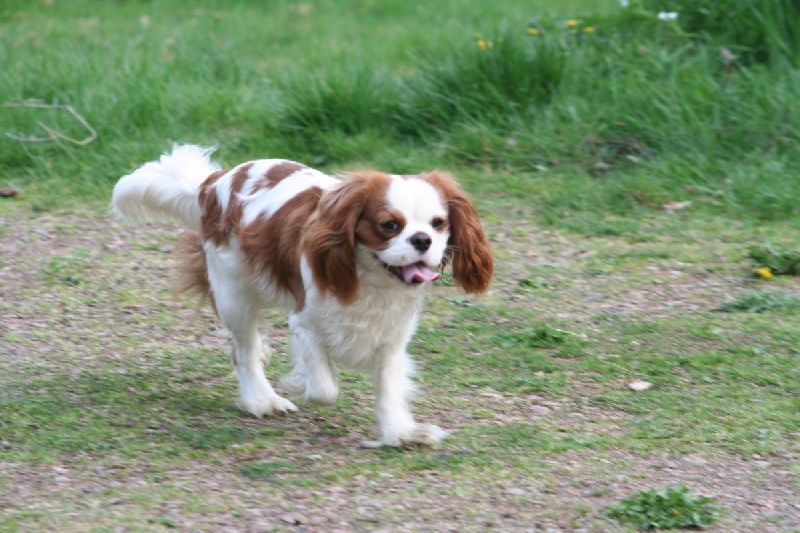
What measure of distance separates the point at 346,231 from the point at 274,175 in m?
0.66

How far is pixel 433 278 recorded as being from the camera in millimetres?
3928

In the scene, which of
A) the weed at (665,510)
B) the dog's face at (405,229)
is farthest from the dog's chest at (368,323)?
the weed at (665,510)

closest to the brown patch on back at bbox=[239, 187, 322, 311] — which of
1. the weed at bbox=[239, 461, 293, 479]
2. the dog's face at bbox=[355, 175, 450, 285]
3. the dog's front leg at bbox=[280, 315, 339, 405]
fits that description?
the dog's front leg at bbox=[280, 315, 339, 405]

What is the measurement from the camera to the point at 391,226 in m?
3.92

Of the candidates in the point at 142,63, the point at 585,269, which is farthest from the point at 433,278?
the point at 142,63

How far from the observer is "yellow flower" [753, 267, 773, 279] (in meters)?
6.12

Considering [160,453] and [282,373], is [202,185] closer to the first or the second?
[282,373]

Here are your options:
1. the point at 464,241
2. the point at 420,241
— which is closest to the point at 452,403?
the point at 464,241

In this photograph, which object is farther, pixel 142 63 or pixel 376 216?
pixel 142 63

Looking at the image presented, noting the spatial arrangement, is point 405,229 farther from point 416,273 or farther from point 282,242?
point 282,242

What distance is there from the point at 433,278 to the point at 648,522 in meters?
0.99

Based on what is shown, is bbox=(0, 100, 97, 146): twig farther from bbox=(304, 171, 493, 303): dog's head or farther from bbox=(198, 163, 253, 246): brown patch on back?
bbox=(304, 171, 493, 303): dog's head

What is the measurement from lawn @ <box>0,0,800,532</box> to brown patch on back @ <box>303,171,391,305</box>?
1.95ft

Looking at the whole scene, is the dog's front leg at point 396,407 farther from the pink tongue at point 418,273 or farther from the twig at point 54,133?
the twig at point 54,133
